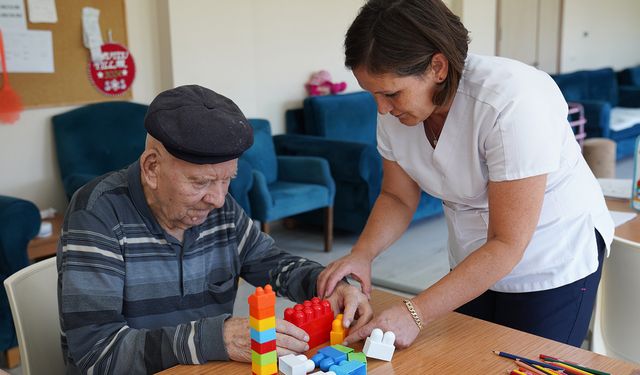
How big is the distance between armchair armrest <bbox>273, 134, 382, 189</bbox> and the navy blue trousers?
268 centimetres

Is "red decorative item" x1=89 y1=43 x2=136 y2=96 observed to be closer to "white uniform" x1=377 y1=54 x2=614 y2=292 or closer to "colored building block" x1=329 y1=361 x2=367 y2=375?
"white uniform" x1=377 y1=54 x2=614 y2=292

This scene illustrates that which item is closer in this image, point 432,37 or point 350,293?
point 432,37

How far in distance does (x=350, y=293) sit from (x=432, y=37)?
58 cm

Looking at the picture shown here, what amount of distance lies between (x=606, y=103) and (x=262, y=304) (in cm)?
631

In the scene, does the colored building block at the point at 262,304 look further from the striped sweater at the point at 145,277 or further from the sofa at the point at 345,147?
the sofa at the point at 345,147

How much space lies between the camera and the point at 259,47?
469 centimetres

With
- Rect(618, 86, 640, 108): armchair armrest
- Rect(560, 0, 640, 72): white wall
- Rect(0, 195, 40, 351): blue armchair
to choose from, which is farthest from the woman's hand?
Rect(618, 86, 640, 108): armchair armrest

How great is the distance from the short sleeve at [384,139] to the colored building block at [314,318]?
1.51 ft

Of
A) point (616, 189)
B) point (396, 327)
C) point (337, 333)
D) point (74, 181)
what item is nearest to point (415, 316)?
point (396, 327)

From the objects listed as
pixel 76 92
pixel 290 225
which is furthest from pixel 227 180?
pixel 290 225

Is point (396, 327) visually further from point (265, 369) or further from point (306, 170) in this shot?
point (306, 170)

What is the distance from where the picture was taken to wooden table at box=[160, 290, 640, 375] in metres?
1.25

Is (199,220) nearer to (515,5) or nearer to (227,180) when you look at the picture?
(227,180)

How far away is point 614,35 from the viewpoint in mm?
8766
